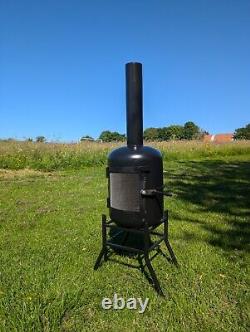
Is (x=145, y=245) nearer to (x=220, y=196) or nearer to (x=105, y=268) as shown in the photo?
(x=105, y=268)

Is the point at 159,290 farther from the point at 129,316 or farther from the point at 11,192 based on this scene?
the point at 11,192

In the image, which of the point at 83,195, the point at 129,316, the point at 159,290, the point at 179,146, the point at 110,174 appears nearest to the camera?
the point at 129,316

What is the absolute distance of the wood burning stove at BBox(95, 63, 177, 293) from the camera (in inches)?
124

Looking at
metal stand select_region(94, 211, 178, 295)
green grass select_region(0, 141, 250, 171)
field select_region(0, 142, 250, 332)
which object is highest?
green grass select_region(0, 141, 250, 171)

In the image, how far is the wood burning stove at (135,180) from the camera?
3146 mm

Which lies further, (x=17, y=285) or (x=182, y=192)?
(x=182, y=192)

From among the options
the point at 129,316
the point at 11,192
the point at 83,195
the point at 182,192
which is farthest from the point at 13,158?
the point at 129,316

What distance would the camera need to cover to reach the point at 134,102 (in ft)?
10.9

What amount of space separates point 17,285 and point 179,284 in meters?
1.56

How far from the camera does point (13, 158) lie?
1187cm

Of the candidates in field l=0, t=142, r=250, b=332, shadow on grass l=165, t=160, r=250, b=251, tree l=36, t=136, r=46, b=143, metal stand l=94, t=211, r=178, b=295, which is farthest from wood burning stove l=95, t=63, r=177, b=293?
tree l=36, t=136, r=46, b=143

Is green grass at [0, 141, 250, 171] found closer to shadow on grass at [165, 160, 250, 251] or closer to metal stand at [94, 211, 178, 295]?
shadow on grass at [165, 160, 250, 251]

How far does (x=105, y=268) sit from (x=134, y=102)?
180cm

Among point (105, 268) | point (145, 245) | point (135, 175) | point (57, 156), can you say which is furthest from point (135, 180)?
point (57, 156)
